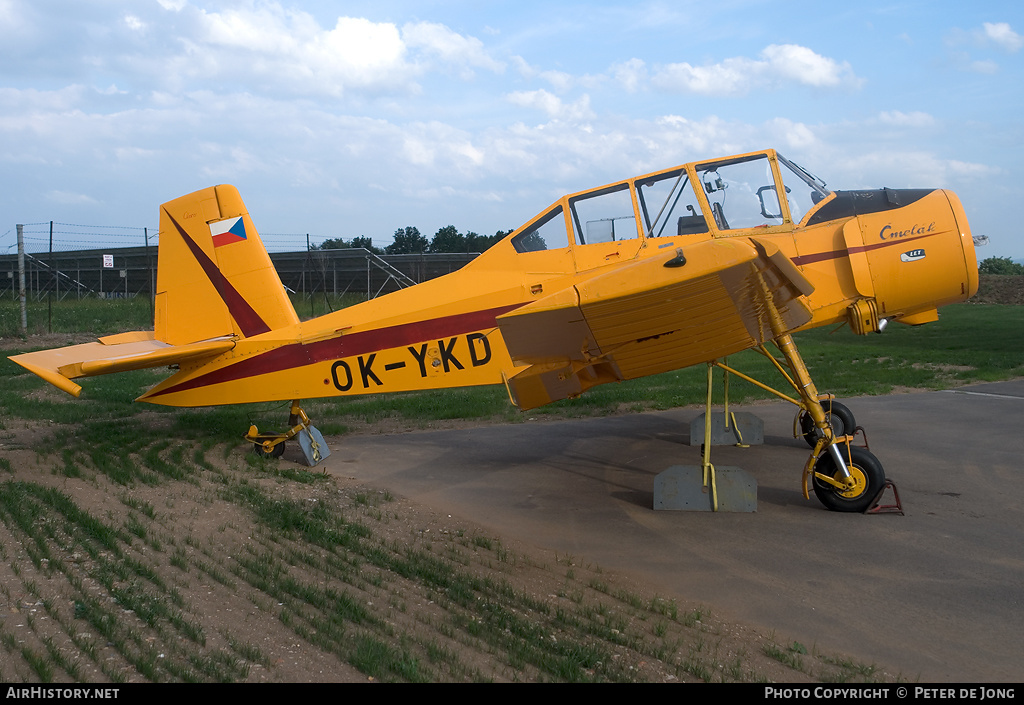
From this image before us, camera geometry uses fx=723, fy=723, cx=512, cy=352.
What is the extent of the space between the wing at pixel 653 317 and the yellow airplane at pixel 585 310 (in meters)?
0.02

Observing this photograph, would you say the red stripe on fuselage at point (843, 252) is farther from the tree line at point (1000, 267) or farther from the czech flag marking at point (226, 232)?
the tree line at point (1000, 267)

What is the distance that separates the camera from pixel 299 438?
850 cm

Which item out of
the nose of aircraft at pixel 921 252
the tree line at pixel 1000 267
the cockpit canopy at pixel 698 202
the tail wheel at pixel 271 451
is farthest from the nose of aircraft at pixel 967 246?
the tree line at pixel 1000 267

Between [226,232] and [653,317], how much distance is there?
19.0 feet

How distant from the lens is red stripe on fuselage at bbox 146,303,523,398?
766 centimetres

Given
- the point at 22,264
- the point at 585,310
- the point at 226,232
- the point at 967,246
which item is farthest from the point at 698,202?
the point at 22,264

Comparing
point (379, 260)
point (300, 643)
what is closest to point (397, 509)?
point (300, 643)

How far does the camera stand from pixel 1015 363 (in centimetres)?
1442

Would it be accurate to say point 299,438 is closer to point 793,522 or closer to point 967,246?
point 793,522

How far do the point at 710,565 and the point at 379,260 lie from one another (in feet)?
70.5

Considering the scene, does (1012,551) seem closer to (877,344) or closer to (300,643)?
(300,643)

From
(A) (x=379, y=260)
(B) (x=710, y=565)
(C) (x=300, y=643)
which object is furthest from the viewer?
(A) (x=379, y=260)

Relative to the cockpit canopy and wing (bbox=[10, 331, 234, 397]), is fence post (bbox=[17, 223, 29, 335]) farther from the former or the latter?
the cockpit canopy

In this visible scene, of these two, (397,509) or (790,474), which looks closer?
(397,509)
